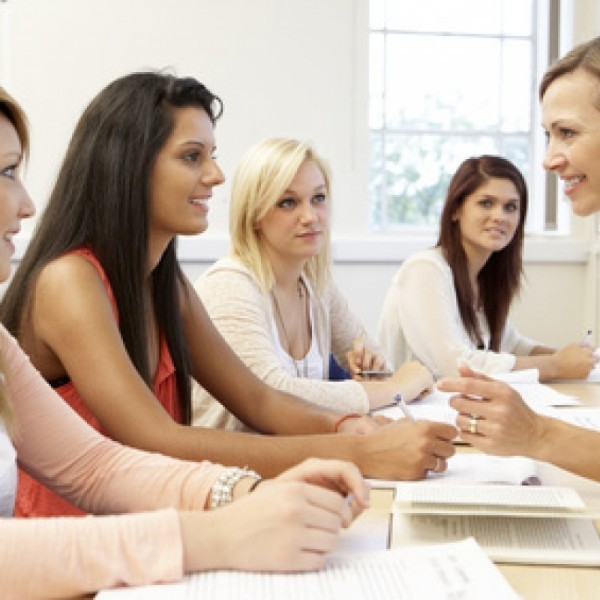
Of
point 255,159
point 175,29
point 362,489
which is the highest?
point 175,29

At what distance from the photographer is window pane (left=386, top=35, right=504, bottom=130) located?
4.49m

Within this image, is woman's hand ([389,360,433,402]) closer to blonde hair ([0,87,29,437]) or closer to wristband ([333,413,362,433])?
wristband ([333,413,362,433])

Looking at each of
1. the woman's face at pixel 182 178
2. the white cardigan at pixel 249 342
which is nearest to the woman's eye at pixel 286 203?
the white cardigan at pixel 249 342

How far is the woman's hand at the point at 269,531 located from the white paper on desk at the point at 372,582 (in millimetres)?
12

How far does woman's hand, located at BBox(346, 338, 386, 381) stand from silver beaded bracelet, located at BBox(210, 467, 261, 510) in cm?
123

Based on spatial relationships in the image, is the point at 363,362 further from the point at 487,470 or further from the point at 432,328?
the point at 487,470

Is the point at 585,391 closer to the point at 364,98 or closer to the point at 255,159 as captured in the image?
the point at 255,159

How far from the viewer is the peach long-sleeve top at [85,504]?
2.95ft

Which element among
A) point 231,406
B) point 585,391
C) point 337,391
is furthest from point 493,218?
point 231,406

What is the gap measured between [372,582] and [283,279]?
5.43ft

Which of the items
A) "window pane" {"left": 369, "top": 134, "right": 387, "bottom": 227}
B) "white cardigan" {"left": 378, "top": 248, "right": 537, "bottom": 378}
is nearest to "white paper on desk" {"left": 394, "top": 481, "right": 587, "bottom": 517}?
"white cardigan" {"left": 378, "top": 248, "right": 537, "bottom": 378}

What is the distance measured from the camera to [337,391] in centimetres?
205

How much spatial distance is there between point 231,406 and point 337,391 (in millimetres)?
245

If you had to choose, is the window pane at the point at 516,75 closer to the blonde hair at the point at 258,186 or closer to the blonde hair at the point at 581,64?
the blonde hair at the point at 258,186
